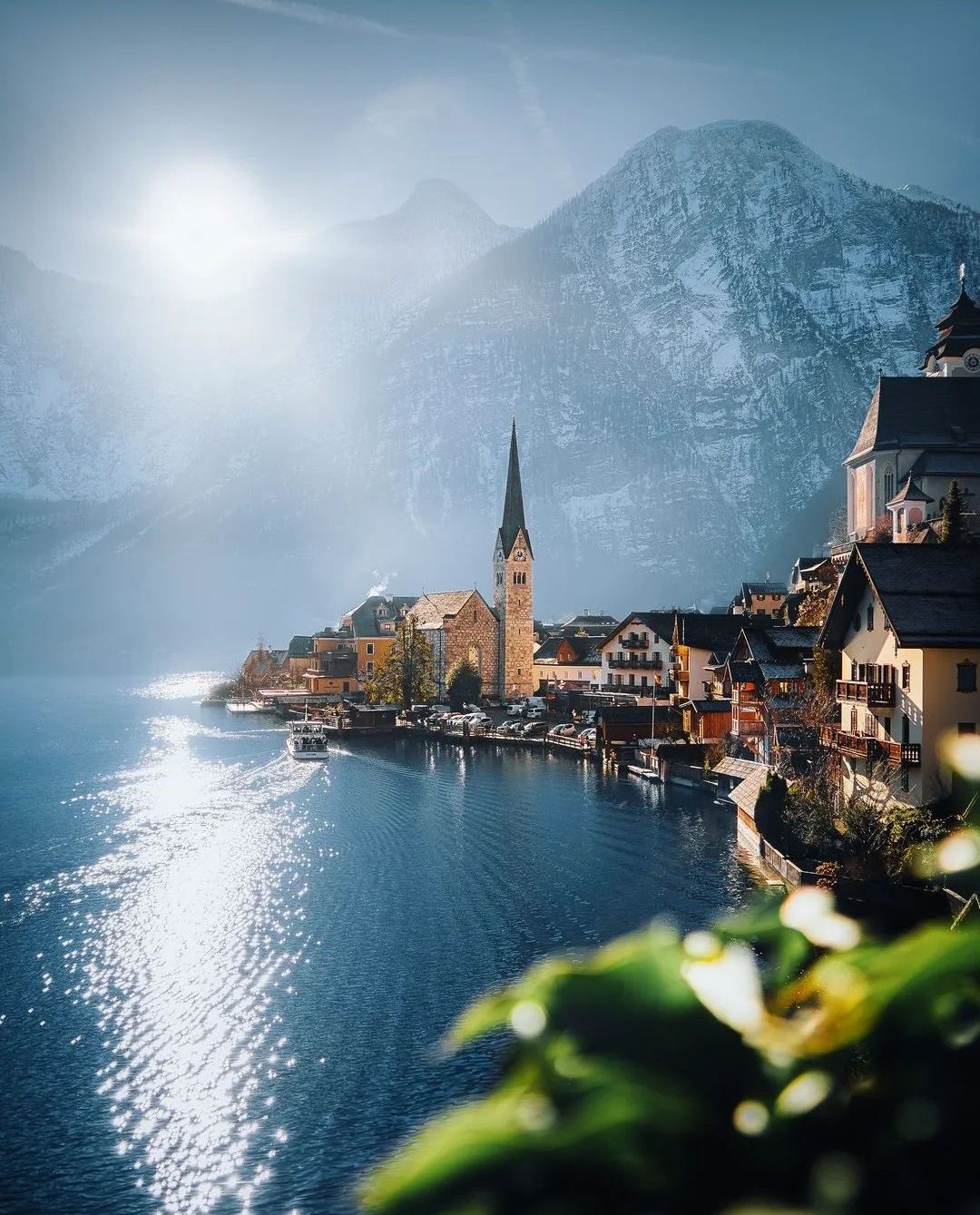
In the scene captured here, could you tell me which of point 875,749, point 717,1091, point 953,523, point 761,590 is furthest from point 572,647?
point 717,1091

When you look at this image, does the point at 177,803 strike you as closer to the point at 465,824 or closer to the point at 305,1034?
the point at 465,824


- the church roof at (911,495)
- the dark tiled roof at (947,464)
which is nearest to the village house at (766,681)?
the church roof at (911,495)

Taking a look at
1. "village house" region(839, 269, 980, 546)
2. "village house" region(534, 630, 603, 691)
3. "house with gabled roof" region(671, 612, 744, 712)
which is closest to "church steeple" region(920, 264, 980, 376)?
"village house" region(839, 269, 980, 546)

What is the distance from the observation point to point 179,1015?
21.5m

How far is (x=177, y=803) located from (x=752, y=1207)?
166ft

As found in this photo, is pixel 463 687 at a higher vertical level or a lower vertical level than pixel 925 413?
lower

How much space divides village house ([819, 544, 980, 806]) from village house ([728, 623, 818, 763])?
33.6ft

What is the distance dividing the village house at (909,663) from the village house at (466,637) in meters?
65.5

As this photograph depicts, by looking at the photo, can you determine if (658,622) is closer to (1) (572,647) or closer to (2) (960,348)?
(1) (572,647)

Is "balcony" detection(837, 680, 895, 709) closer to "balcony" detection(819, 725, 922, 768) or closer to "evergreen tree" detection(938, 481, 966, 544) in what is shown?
"balcony" detection(819, 725, 922, 768)

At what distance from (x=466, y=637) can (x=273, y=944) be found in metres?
71.8

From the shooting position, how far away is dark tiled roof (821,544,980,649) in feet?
90.7

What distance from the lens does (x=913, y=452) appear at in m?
57.0

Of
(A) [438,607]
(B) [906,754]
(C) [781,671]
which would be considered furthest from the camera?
(A) [438,607]
